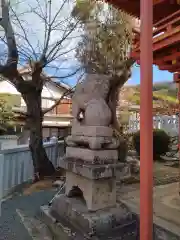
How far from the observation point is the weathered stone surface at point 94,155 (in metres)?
2.86

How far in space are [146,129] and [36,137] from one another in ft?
15.0

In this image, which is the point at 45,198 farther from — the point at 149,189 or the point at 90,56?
the point at 90,56

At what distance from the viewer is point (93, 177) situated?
2709 millimetres

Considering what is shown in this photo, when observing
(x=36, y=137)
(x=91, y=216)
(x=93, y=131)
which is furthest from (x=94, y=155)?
(x=36, y=137)

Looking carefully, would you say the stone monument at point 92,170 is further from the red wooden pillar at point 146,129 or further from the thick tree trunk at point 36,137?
the thick tree trunk at point 36,137

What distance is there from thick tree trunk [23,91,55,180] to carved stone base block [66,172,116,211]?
2815 millimetres

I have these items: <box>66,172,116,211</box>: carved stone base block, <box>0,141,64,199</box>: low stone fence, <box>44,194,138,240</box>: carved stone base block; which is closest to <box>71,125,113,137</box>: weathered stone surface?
<box>66,172,116,211</box>: carved stone base block

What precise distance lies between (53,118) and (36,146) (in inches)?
383

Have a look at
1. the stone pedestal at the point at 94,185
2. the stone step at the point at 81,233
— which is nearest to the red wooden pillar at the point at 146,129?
the stone pedestal at the point at 94,185

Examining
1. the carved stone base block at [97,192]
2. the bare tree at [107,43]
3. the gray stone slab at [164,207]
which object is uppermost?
the bare tree at [107,43]

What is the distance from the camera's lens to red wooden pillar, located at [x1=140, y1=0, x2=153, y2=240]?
1.61 metres

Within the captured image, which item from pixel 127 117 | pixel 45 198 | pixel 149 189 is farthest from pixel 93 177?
pixel 127 117

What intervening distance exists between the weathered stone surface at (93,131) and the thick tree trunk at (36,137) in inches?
111

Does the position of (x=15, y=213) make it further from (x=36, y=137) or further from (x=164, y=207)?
(x=164, y=207)
